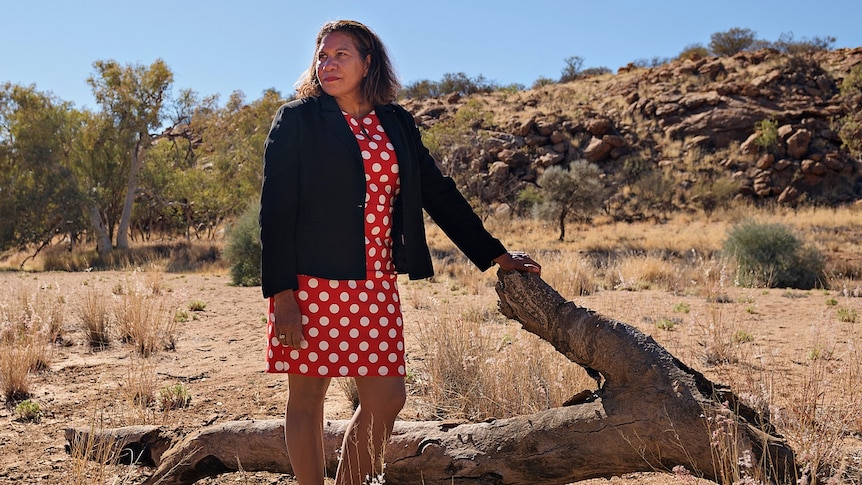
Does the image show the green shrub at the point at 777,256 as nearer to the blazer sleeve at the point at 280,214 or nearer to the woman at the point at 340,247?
the woman at the point at 340,247

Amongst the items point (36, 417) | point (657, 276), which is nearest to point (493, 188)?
point (657, 276)

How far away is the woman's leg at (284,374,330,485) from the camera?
238cm

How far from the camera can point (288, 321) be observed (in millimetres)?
2234

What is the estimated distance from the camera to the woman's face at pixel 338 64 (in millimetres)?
2471

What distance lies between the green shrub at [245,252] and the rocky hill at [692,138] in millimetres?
15048

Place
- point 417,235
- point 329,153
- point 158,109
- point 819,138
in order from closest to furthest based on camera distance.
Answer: point 329,153 < point 417,235 < point 158,109 < point 819,138

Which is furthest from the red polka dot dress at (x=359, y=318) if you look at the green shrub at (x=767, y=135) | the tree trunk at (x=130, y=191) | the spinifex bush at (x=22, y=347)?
the green shrub at (x=767, y=135)

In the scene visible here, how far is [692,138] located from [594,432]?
33.6 metres

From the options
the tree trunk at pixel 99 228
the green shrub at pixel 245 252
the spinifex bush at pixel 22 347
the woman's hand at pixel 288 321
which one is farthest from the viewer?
the tree trunk at pixel 99 228

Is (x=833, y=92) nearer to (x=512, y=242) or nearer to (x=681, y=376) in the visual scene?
(x=512, y=242)

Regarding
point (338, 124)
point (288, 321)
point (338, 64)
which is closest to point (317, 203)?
point (338, 124)

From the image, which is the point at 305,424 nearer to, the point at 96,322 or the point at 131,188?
the point at 96,322

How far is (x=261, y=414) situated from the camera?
4.20 metres

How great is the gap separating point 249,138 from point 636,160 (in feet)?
58.2
